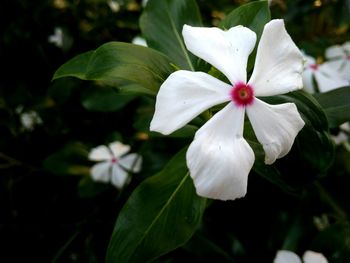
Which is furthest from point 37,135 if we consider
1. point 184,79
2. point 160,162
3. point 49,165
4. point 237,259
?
point 184,79

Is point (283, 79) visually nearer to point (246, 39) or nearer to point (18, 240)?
point (246, 39)

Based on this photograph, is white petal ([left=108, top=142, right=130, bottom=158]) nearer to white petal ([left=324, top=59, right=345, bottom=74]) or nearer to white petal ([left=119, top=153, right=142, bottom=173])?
white petal ([left=119, top=153, right=142, bottom=173])

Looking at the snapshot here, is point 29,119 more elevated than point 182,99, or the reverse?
point 182,99

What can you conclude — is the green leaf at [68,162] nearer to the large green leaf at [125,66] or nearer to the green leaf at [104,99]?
the green leaf at [104,99]

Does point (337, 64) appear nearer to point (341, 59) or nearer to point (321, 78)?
point (341, 59)

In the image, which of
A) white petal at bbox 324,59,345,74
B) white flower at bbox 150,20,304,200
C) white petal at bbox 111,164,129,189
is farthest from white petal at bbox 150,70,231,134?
white petal at bbox 324,59,345,74

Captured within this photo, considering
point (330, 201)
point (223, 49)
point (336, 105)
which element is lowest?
point (330, 201)

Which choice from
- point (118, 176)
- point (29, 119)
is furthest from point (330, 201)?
point (29, 119)
